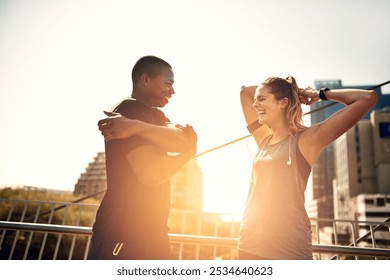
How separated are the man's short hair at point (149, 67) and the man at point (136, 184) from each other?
0.26 m

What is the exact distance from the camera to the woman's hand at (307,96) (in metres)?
1.48

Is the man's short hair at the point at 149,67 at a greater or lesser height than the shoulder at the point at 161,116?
greater

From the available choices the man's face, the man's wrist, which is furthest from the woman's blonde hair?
the man's face

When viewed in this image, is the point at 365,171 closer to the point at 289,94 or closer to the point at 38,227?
the point at 289,94

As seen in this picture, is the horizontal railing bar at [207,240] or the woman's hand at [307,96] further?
the horizontal railing bar at [207,240]

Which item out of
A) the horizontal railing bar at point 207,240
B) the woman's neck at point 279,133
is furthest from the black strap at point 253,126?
the horizontal railing bar at point 207,240

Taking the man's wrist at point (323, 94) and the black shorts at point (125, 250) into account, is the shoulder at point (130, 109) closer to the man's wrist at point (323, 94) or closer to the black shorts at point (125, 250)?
the black shorts at point (125, 250)

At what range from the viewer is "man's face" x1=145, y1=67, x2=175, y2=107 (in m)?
1.30

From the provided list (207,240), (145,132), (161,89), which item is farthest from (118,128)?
(207,240)

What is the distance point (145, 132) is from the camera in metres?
1.06

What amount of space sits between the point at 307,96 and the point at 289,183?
598mm
